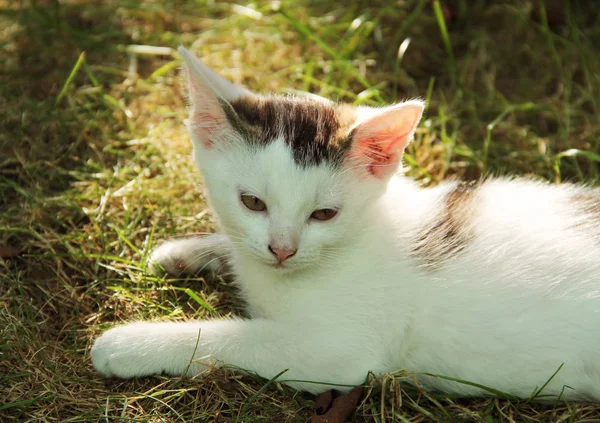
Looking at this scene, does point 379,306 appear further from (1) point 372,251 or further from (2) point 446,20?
(2) point 446,20

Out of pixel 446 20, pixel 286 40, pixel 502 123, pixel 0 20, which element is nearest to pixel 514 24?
pixel 446 20

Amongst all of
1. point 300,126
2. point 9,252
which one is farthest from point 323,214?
point 9,252

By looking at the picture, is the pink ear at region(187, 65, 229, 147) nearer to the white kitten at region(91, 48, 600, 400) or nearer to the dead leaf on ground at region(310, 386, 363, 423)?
the white kitten at region(91, 48, 600, 400)

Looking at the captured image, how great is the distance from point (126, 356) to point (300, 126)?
1112 mm

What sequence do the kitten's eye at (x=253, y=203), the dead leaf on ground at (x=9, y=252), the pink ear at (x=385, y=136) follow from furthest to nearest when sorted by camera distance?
the dead leaf on ground at (x=9, y=252) < the kitten's eye at (x=253, y=203) < the pink ear at (x=385, y=136)

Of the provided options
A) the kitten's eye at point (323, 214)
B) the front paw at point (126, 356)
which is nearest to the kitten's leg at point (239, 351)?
the front paw at point (126, 356)

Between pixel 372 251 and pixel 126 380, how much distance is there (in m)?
1.10

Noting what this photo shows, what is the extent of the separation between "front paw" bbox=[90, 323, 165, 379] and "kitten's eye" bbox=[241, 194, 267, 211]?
660mm

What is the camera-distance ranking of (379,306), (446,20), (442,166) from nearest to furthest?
(379,306), (442,166), (446,20)

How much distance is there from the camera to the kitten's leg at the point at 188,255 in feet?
9.93

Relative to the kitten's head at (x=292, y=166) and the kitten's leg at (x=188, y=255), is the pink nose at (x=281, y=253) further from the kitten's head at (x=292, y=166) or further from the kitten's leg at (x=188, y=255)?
the kitten's leg at (x=188, y=255)

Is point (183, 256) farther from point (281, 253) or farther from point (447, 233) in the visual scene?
point (447, 233)

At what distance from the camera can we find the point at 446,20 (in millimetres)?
4637

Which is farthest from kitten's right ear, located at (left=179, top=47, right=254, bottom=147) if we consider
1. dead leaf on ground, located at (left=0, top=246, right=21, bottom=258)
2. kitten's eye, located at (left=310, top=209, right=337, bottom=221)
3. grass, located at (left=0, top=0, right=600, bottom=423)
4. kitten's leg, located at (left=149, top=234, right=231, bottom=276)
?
dead leaf on ground, located at (left=0, top=246, right=21, bottom=258)
